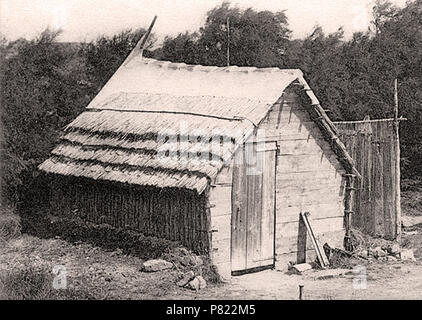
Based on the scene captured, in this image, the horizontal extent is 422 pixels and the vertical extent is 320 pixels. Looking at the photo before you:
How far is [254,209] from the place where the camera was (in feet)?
45.7

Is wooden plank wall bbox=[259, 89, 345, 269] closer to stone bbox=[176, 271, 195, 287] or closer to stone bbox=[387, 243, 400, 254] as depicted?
stone bbox=[387, 243, 400, 254]

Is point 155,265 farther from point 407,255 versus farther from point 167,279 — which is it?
point 407,255

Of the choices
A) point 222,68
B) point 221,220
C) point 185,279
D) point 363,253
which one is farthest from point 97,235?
point 363,253

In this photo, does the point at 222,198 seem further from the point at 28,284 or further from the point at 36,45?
the point at 36,45

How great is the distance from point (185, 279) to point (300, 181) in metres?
4.04

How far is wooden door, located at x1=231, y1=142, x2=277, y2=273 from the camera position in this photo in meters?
13.5

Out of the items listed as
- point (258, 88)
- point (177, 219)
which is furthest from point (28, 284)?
point (258, 88)

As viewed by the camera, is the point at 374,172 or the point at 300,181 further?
the point at 374,172

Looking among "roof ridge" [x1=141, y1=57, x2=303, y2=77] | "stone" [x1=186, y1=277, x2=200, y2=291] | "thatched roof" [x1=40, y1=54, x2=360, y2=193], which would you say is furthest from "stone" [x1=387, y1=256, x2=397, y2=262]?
"stone" [x1=186, y1=277, x2=200, y2=291]

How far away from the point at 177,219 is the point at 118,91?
560 centimetres

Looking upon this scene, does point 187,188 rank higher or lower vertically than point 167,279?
higher

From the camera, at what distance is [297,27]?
26422 mm

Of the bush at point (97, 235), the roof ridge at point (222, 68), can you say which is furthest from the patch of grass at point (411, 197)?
the bush at point (97, 235)

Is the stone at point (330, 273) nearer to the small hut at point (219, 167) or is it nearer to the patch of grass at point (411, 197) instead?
the small hut at point (219, 167)
